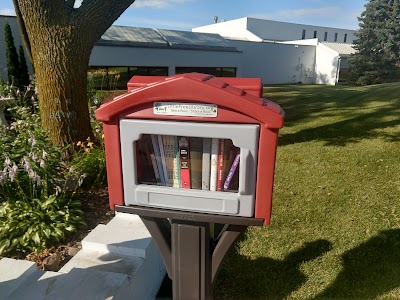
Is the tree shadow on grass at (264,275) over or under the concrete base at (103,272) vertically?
under

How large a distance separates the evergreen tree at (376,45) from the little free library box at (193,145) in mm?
27610

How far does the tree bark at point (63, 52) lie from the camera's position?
377 centimetres

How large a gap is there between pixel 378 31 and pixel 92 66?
30900mm

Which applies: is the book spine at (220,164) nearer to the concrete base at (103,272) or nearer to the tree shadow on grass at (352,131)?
the concrete base at (103,272)

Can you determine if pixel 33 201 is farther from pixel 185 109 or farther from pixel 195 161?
pixel 185 109

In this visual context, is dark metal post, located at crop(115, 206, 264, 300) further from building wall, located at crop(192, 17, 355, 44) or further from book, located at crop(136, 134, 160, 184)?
building wall, located at crop(192, 17, 355, 44)

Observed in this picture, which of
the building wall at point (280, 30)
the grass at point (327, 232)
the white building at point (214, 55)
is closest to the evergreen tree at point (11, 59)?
the white building at point (214, 55)

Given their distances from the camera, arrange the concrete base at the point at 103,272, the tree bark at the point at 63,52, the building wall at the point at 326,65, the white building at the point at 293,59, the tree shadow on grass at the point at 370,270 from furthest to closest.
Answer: the building wall at the point at 326,65 → the white building at the point at 293,59 → the tree bark at the point at 63,52 → the tree shadow on grass at the point at 370,270 → the concrete base at the point at 103,272

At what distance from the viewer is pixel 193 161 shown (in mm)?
1529

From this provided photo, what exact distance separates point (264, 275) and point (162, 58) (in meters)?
17.8

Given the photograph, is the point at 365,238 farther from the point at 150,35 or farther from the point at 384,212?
the point at 150,35

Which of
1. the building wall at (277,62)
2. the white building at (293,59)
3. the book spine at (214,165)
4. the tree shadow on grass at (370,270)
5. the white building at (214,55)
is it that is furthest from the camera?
the white building at (293,59)

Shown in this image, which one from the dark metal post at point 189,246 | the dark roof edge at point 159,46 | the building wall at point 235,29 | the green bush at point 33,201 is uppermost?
the building wall at point 235,29

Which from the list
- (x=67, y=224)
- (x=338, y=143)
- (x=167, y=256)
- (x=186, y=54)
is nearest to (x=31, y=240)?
(x=67, y=224)
